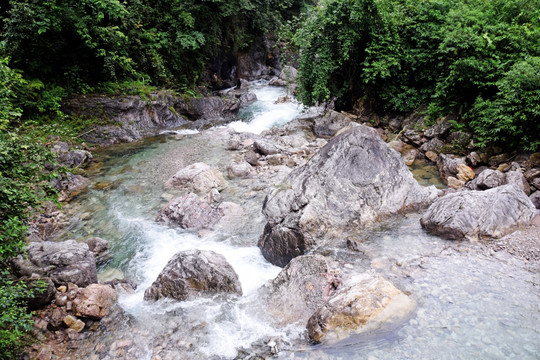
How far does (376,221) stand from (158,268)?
479 cm

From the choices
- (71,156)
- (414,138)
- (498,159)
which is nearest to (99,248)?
(71,156)

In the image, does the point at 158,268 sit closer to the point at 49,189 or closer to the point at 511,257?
the point at 49,189

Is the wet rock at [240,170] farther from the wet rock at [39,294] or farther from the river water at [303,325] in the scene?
the wet rock at [39,294]

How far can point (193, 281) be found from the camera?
17.0ft

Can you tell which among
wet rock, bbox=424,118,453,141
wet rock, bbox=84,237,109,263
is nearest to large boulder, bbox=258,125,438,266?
wet rock, bbox=84,237,109,263

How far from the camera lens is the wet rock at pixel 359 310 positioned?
13.1ft

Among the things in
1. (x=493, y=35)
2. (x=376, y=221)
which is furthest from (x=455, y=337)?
(x=493, y=35)

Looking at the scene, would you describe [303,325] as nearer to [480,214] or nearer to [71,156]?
[480,214]

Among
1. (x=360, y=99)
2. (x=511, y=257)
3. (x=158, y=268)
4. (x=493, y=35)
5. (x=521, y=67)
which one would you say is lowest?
(x=158, y=268)

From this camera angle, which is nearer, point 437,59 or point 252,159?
point 252,159

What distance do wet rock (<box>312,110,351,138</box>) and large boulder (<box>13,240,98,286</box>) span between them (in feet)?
36.3

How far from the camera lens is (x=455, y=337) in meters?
3.86

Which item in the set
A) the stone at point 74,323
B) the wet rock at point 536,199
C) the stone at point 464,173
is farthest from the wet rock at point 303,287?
the stone at point 464,173

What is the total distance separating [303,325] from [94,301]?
11.0ft
